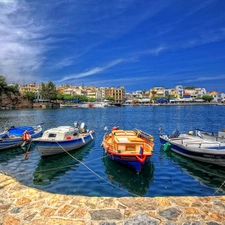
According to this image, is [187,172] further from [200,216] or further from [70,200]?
[70,200]

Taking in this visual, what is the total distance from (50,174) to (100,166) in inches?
151

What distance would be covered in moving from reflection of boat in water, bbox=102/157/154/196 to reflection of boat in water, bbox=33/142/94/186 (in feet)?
10.4

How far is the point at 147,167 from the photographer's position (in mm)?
16406

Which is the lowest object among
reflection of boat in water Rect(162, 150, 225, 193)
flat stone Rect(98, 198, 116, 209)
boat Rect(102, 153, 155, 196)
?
reflection of boat in water Rect(162, 150, 225, 193)

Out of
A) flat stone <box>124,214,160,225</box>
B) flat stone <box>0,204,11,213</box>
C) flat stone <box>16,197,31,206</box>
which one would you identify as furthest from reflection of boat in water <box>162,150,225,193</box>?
flat stone <box>0,204,11,213</box>

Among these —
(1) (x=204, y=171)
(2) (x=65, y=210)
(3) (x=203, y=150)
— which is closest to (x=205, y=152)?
(3) (x=203, y=150)

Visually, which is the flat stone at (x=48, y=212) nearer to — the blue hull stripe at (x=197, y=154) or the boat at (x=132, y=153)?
the boat at (x=132, y=153)

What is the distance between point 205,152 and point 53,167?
11449 millimetres

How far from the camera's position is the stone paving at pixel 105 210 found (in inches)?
249

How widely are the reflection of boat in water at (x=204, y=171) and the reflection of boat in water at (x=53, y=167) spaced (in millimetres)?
8444

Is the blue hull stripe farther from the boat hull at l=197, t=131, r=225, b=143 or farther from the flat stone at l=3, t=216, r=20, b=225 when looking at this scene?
the flat stone at l=3, t=216, r=20, b=225

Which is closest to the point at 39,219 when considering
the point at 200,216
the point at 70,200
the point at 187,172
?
the point at 70,200

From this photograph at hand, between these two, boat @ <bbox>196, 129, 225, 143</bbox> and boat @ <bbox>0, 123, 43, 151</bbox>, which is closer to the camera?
boat @ <bbox>196, 129, 225, 143</bbox>

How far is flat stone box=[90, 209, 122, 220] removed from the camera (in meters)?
6.45
